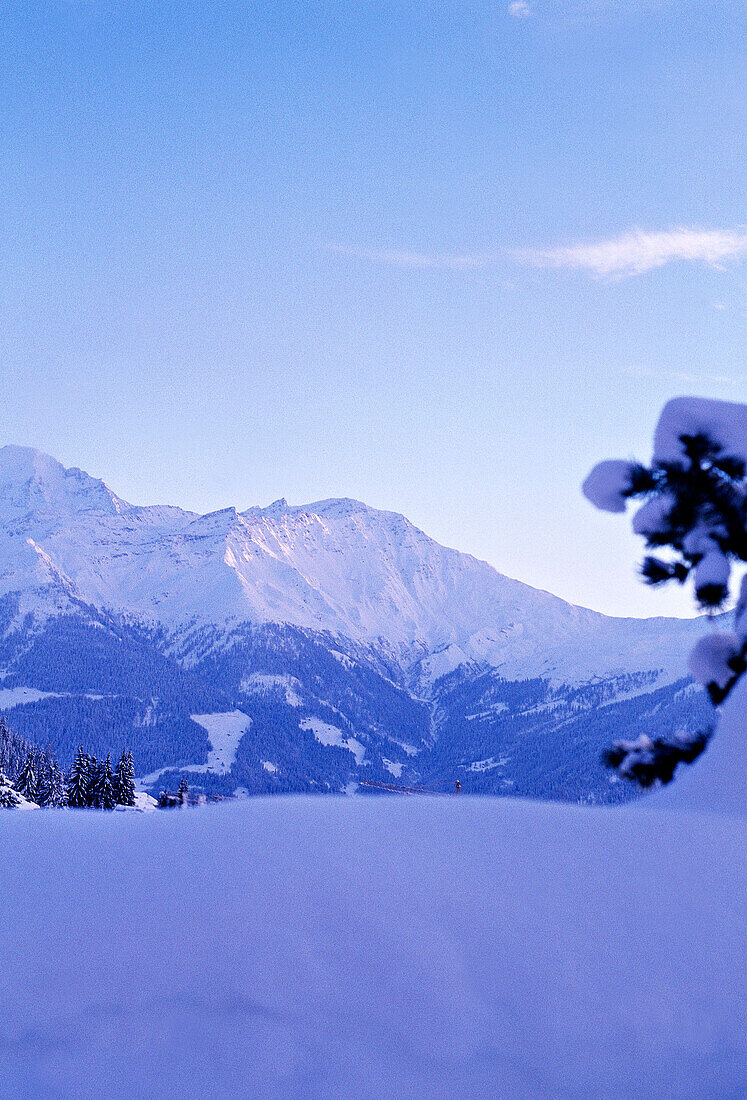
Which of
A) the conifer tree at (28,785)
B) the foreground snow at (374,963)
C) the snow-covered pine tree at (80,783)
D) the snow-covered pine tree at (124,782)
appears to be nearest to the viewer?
the foreground snow at (374,963)

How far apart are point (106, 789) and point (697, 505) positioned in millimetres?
50819

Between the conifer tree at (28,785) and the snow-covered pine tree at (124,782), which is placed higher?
the snow-covered pine tree at (124,782)

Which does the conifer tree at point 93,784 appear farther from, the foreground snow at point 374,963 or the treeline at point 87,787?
the foreground snow at point 374,963

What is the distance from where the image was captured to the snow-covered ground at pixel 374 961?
2.76 meters

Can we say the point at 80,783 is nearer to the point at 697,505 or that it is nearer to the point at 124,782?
the point at 124,782

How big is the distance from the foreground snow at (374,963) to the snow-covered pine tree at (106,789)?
4964 centimetres

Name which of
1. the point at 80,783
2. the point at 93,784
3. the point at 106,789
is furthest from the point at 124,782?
the point at 80,783

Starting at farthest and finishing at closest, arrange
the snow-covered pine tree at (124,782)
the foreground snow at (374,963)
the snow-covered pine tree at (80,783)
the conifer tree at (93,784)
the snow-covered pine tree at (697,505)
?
the snow-covered pine tree at (124,782), the snow-covered pine tree at (80,783), the conifer tree at (93,784), the snow-covered pine tree at (697,505), the foreground snow at (374,963)

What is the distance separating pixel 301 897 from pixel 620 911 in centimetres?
123

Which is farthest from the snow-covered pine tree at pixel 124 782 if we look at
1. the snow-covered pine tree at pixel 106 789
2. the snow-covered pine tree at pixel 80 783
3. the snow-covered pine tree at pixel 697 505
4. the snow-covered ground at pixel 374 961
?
the snow-covered ground at pixel 374 961

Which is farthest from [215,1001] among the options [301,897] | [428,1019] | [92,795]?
[92,795]

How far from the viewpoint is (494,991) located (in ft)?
9.61

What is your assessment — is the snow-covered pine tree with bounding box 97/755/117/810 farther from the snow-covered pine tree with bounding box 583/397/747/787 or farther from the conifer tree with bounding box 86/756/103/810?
the snow-covered pine tree with bounding box 583/397/747/787

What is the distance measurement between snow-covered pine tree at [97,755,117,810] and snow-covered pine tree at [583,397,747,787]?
4840 centimetres
